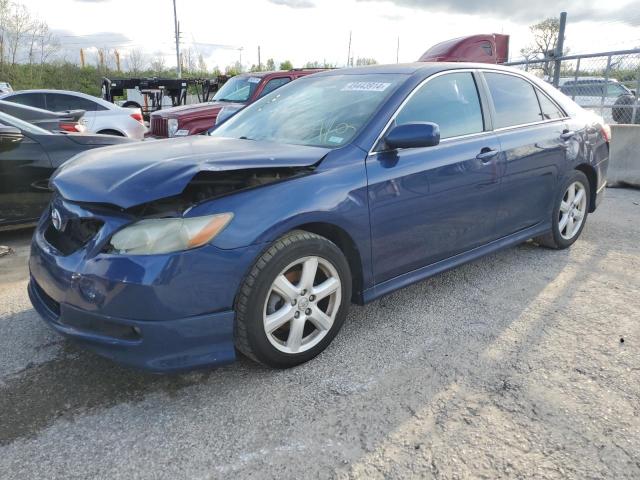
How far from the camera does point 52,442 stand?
2.18 meters

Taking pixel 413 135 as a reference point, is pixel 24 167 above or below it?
below

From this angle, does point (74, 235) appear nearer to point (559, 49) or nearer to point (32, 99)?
point (559, 49)

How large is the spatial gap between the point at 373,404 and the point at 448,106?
2.05 meters

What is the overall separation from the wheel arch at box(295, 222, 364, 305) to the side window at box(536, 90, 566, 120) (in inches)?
92.2

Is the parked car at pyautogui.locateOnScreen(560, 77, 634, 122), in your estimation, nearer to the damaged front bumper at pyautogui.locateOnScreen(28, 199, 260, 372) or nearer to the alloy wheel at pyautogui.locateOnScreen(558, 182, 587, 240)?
the alloy wheel at pyautogui.locateOnScreen(558, 182, 587, 240)

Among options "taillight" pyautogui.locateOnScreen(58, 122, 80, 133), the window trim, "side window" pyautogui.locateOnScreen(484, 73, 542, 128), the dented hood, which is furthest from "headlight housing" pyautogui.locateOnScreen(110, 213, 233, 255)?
"taillight" pyautogui.locateOnScreen(58, 122, 80, 133)

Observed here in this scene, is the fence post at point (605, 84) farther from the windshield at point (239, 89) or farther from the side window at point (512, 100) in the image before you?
the windshield at point (239, 89)

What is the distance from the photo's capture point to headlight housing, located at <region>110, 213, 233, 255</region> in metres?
2.27

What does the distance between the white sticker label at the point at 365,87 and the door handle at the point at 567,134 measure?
1816mm

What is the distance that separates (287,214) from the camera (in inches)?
99.1

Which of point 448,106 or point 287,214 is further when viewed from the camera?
point 448,106

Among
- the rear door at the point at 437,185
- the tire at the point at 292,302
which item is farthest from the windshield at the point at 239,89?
the tire at the point at 292,302

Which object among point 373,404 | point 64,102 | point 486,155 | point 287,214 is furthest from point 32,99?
point 373,404

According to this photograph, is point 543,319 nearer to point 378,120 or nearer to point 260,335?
point 378,120
